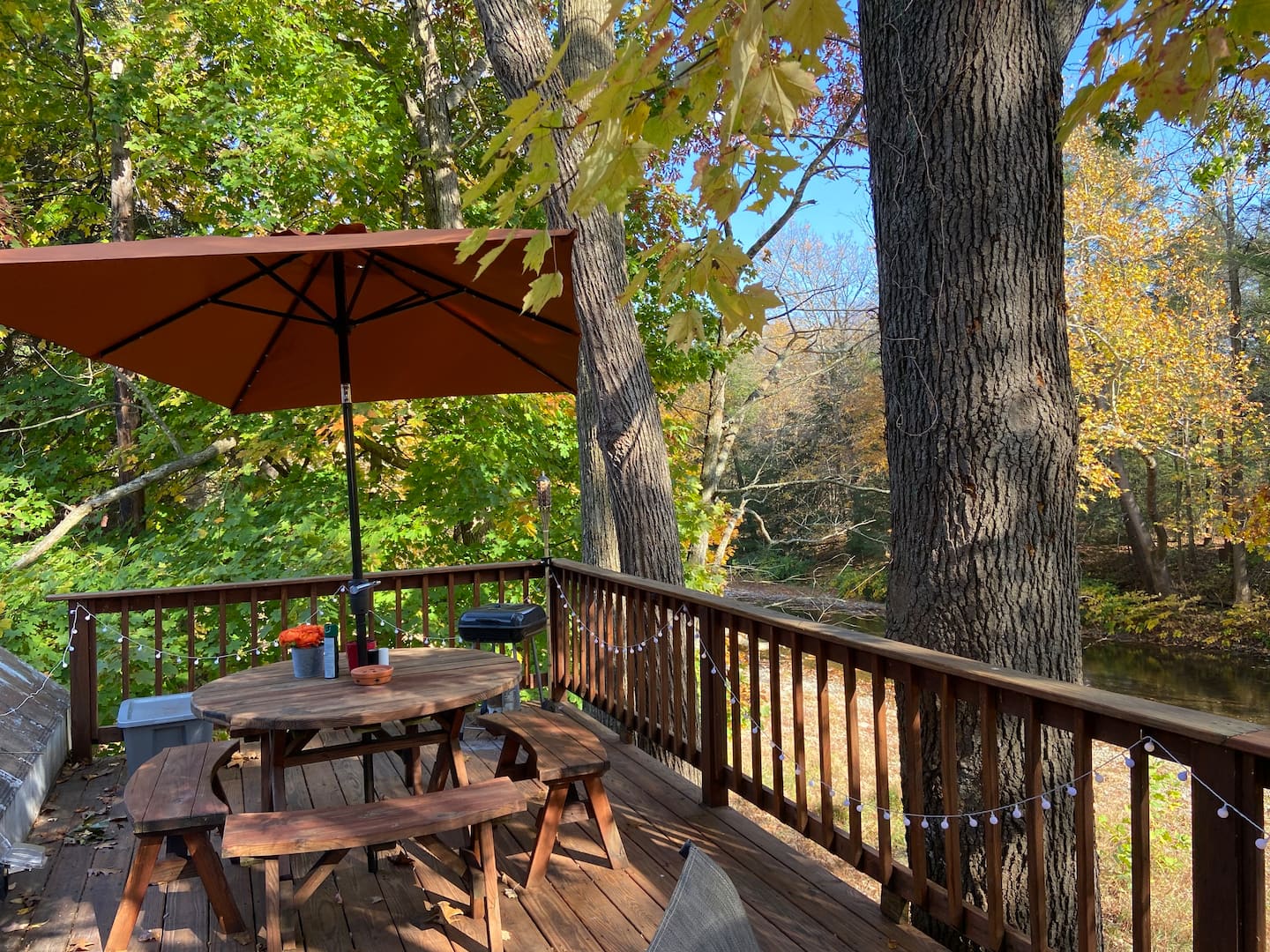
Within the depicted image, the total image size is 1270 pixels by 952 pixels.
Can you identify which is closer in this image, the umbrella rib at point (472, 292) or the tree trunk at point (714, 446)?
the umbrella rib at point (472, 292)

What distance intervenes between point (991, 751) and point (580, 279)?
3.52m

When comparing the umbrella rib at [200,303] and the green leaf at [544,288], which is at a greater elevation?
the umbrella rib at [200,303]

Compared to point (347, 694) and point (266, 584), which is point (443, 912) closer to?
point (347, 694)

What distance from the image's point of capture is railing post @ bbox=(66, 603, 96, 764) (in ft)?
14.4

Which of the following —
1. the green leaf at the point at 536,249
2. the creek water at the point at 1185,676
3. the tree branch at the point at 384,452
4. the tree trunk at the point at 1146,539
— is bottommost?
the creek water at the point at 1185,676

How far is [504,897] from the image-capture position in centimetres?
283

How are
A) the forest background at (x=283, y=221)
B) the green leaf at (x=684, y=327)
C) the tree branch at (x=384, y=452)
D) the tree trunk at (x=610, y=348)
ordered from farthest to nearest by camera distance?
1. the tree branch at (x=384, y=452)
2. the forest background at (x=283, y=221)
3. the tree trunk at (x=610, y=348)
4. the green leaf at (x=684, y=327)

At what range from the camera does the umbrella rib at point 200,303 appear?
3221 mm

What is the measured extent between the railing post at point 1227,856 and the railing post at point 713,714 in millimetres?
1818

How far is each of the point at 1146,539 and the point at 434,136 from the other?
14.7m

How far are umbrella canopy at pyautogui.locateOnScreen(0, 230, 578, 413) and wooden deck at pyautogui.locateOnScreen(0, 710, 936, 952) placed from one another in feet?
5.78

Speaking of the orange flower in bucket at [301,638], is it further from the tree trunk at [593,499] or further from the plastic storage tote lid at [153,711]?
the tree trunk at [593,499]

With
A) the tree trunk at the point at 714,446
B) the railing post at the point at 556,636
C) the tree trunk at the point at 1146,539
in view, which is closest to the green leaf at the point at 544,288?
the railing post at the point at 556,636

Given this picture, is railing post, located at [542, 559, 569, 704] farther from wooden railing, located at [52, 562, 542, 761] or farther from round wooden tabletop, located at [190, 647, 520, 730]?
round wooden tabletop, located at [190, 647, 520, 730]
